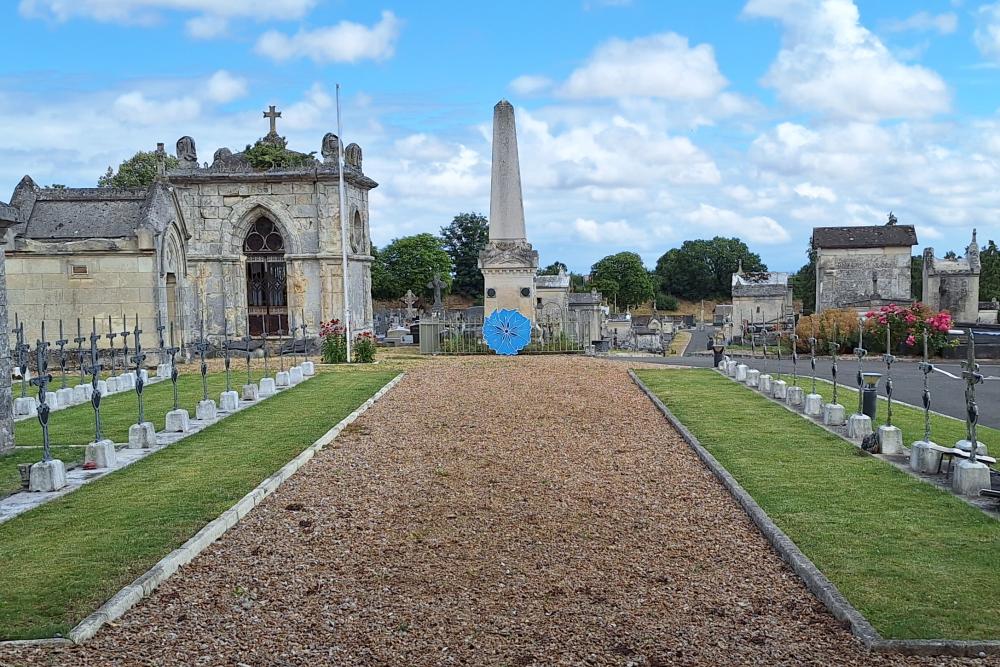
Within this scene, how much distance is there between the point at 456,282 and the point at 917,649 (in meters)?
75.5

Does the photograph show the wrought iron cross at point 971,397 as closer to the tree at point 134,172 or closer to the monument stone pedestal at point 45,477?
the monument stone pedestal at point 45,477

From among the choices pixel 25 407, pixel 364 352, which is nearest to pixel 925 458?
pixel 25 407

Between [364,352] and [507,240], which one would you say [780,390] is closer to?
[364,352]

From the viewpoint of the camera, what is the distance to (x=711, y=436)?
1371cm

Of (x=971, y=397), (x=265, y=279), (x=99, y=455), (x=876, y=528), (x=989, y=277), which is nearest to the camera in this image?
(x=876, y=528)

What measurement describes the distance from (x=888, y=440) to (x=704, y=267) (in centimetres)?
9004

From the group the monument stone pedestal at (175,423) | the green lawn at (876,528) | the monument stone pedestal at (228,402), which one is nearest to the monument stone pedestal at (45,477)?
the monument stone pedestal at (175,423)

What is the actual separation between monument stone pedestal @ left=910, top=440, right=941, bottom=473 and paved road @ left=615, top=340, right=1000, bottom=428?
4681 millimetres

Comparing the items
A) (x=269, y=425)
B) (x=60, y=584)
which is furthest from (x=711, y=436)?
(x=60, y=584)

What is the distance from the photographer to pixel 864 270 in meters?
48.6

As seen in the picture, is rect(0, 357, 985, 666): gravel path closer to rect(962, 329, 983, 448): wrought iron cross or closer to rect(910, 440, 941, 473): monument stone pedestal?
rect(910, 440, 941, 473): monument stone pedestal

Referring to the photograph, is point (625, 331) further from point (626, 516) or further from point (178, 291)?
point (626, 516)

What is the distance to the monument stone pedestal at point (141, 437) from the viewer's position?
13.1 metres

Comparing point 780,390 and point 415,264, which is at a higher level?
point 415,264
